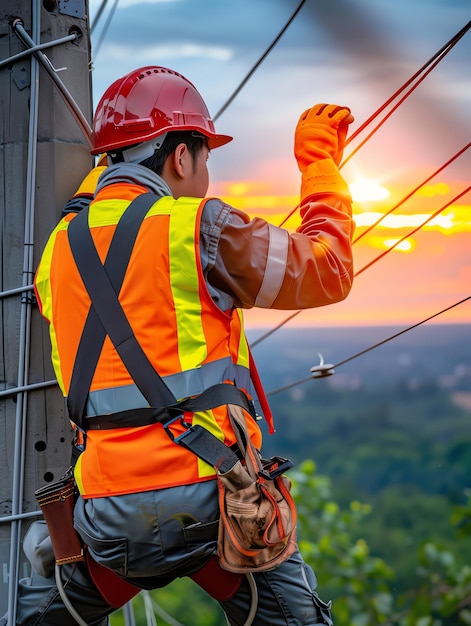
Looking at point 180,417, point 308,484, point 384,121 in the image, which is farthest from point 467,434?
point 180,417

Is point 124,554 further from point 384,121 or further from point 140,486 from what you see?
point 384,121

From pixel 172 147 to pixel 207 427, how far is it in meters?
0.72

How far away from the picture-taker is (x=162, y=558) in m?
2.18

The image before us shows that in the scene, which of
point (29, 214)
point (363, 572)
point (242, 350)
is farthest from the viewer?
point (363, 572)

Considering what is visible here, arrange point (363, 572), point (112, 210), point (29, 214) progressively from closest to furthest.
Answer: point (112, 210) < point (29, 214) < point (363, 572)

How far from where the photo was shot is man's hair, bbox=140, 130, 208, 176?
7.95 feet

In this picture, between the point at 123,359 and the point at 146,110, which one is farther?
the point at 146,110

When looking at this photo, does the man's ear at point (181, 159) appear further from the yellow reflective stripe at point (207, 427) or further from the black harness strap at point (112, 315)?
the yellow reflective stripe at point (207, 427)

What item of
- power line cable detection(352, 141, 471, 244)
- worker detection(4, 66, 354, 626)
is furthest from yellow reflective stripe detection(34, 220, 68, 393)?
power line cable detection(352, 141, 471, 244)

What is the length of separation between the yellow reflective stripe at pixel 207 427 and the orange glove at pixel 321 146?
62 cm

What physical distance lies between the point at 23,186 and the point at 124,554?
1172mm

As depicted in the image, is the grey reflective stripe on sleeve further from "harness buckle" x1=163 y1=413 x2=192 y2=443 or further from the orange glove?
"harness buckle" x1=163 y1=413 x2=192 y2=443

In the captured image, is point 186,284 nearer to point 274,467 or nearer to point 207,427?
point 207,427

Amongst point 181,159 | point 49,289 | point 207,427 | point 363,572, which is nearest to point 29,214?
point 49,289
